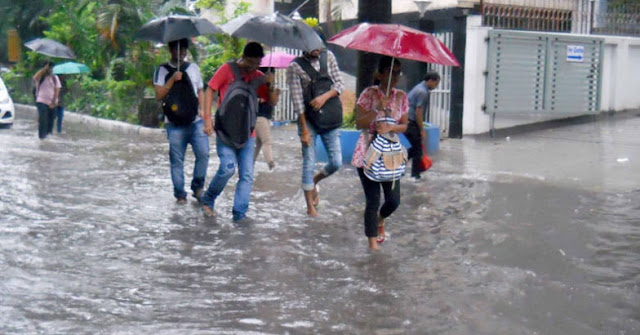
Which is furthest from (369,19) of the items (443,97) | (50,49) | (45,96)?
(50,49)

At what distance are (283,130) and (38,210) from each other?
10166 mm

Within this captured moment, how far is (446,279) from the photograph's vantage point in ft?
21.6

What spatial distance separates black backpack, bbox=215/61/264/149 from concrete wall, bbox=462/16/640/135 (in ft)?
28.9

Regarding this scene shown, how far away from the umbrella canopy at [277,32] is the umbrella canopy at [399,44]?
973 millimetres

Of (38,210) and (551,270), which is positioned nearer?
(551,270)

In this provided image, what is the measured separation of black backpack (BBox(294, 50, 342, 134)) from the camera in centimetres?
841

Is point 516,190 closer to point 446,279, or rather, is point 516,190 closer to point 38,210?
point 446,279

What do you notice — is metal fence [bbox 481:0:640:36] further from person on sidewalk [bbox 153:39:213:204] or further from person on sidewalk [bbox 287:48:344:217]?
person on sidewalk [bbox 153:39:213:204]

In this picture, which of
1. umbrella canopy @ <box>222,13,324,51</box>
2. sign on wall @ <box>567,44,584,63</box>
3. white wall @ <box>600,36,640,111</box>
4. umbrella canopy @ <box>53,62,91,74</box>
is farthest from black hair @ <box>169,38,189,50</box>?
white wall @ <box>600,36,640,111</box>

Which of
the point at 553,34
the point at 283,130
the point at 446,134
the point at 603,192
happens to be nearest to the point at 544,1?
the point at 553,34

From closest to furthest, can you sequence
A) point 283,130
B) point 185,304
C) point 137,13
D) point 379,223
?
point 185,304
point 379,223
point 283,130
point 137,13

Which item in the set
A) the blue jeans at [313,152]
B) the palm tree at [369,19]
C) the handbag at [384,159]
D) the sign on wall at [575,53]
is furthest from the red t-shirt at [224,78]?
the sign on wall at [575,53]

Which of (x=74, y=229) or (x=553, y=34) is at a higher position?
(x=553, y=34)

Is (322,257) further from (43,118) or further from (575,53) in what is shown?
(575,53)
